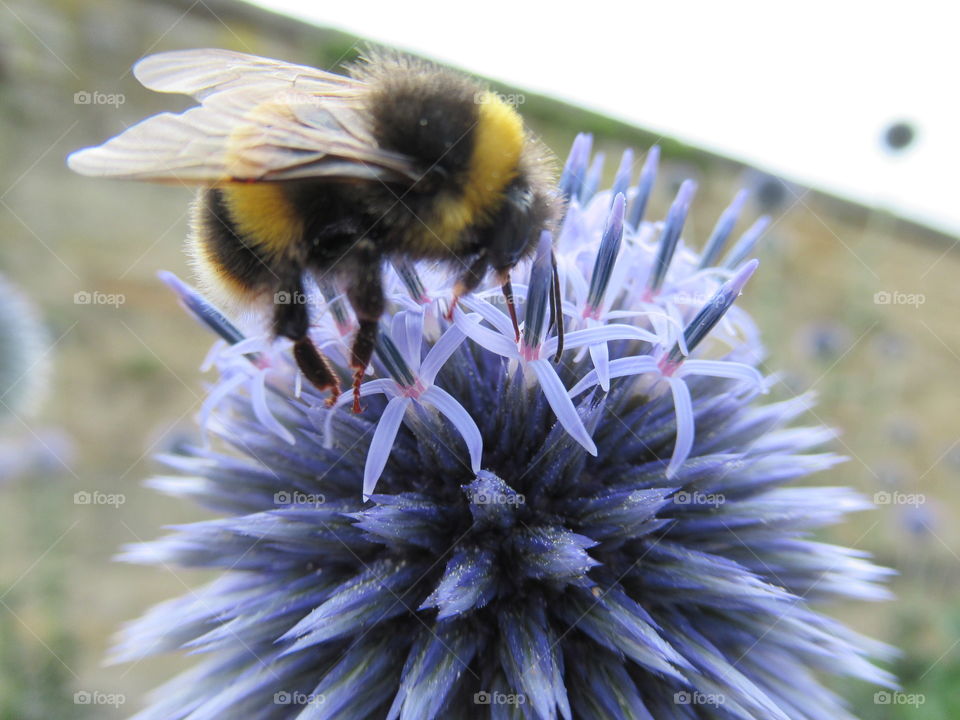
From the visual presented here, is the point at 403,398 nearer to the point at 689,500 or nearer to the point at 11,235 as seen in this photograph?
the point at 689,500

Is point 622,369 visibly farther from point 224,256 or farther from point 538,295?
point 224,256

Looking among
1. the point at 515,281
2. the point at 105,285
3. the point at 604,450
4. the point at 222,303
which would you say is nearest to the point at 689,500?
the point at 604,450

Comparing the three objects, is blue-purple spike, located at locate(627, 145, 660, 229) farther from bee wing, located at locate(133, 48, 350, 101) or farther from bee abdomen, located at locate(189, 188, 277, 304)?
bee abdomen, located at locate(189, 188, 277, 304)

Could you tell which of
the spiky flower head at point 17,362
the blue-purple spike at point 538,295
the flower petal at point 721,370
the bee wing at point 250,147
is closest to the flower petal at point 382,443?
the blue-purple spike at point 538,295

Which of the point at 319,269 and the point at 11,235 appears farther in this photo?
the point at 11,235

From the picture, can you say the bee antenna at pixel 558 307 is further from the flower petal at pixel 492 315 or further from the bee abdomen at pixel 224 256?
the bee abdomen at pixel 224 256

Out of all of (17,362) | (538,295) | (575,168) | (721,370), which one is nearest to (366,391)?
(538,295)
